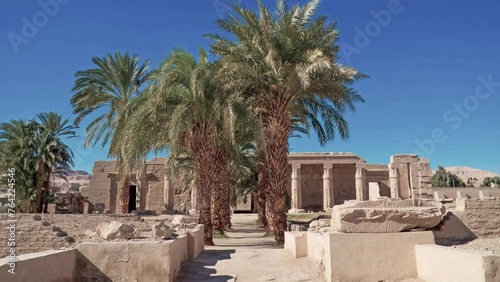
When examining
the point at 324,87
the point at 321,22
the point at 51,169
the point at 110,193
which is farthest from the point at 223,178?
the point at 110,193

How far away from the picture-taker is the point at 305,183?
40844 mm

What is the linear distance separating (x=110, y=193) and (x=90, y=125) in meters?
15.0

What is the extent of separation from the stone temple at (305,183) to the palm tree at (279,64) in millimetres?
17165

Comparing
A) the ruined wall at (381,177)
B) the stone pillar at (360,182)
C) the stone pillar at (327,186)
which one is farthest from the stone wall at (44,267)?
the ruined wall at (381,177)

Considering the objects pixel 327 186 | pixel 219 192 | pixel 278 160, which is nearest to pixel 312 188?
pixel 327 186

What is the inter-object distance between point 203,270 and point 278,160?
221 inches

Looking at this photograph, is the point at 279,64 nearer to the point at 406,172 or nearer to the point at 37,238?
the point at 37,238

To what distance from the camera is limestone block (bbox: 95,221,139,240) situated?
281 inches

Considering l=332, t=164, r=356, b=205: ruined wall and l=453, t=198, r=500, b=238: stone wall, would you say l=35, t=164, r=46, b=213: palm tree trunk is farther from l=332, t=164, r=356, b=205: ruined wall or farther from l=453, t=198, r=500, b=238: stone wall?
l=332, t=164, r=356, b=205: ruined wall

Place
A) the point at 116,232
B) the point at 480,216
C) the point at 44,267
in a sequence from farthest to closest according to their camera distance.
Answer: the point at 480,216, the point at 116,232, the point at 44,267

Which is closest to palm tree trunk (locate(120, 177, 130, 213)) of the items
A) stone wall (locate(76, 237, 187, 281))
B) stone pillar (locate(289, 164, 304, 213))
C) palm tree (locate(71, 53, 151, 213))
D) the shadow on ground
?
palm tree (locate(71, 53, 151, 213))

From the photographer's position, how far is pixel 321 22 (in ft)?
42.3

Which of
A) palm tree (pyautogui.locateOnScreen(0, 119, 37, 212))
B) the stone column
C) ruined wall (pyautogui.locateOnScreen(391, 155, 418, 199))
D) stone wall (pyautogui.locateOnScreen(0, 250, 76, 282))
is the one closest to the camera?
stone wall (pyautogui.locateOnScreen(0, 250, 76, 282))

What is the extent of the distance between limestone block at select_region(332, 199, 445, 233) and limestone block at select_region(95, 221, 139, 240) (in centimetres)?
362
